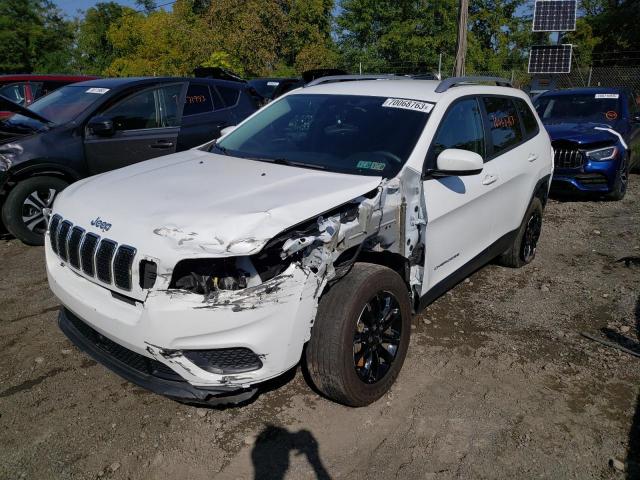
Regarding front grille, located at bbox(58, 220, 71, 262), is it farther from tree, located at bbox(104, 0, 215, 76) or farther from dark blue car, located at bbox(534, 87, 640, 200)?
tree, located at bbox(104, 0, 215, 76)

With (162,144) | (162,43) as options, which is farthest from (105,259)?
(162,43)

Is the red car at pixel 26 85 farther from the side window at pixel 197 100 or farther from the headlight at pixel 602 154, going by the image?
the headlight at pixel 602 154

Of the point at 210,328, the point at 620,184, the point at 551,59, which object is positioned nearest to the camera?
the point at 210,328

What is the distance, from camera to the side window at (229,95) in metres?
7.00

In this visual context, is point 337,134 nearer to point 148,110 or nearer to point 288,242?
point 288,242

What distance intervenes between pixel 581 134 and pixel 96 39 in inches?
1780

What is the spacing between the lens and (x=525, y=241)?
16.6 feet

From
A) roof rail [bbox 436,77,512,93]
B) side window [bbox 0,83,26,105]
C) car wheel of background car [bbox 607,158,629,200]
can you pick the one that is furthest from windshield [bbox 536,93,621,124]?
side window [bbox 0,83,26,105]

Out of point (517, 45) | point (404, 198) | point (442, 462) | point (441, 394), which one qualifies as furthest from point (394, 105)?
point (517, 45)

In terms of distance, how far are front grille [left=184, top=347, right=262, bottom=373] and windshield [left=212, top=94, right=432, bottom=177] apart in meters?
1.30

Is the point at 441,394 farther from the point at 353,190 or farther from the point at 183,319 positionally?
the point at 183,319

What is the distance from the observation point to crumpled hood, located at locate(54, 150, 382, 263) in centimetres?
235

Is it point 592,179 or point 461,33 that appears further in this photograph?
point 461,33

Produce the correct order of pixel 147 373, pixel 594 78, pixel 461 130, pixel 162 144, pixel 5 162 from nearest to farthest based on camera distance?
pixel 147 373
pixel 461 130
pixel 5 162
pixel 162 144
pixel 594 78
